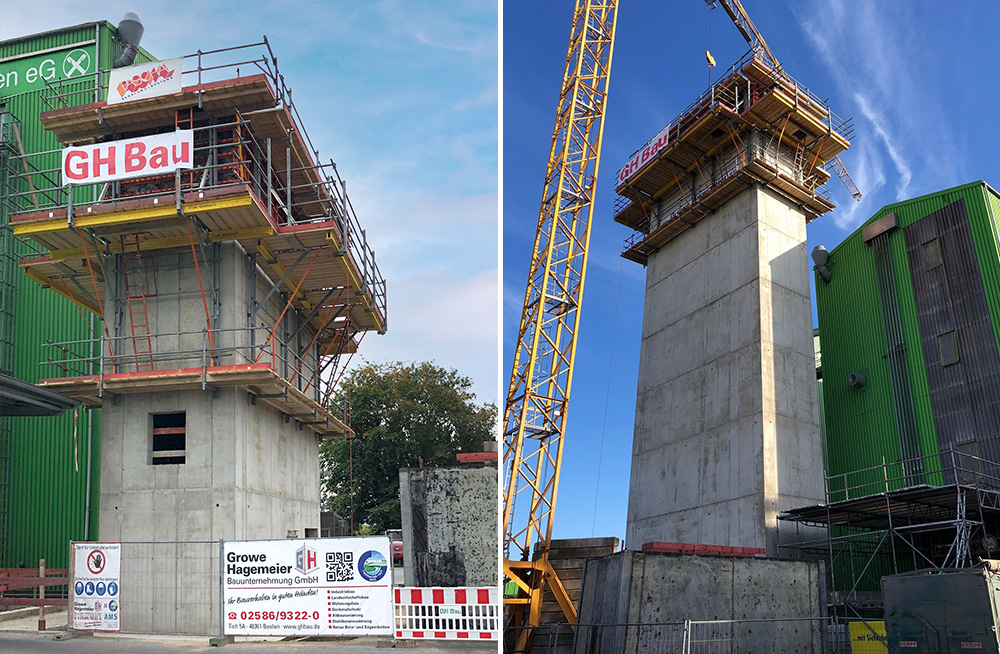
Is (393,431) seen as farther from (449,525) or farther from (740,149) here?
(449,525)

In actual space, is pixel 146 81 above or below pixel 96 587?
above

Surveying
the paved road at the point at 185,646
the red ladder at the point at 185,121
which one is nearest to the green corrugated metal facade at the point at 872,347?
the paved road at the point at 185,646

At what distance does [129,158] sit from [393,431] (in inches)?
1298

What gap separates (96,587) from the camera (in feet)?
67.4

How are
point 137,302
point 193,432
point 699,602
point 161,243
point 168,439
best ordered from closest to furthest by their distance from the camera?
1. point 699,602
2. point 193,432
3. point 161,243
4. point 137,302
5. point 168,439

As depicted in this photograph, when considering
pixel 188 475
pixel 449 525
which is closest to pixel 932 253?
pixel 449 525

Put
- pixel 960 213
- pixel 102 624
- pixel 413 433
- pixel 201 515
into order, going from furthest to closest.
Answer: pixel 413 433 < pixel 960 213 < pixel 201 515 < pixel 102 624

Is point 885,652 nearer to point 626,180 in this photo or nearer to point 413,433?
point 626,180

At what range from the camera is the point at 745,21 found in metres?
59.9

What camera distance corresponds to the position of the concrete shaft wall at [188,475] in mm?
23328

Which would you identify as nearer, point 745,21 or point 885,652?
point 885,652

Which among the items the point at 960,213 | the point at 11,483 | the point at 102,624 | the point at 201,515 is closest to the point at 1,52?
the point at 11,483

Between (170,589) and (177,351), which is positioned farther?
(177,351)

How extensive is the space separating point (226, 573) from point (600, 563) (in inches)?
397
